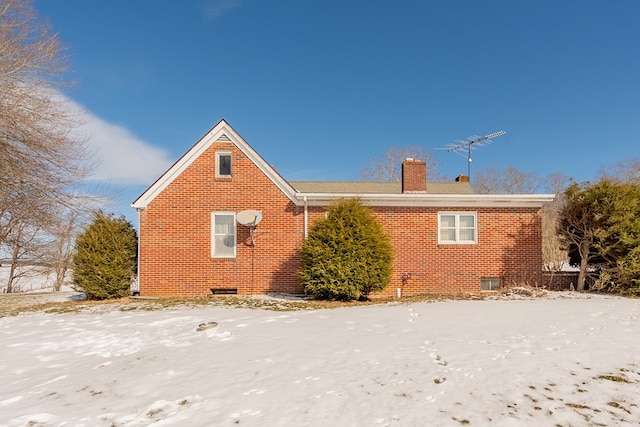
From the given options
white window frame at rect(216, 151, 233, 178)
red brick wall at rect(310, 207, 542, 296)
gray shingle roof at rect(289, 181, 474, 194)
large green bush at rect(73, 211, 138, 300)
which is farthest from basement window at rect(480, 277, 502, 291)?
large green bush at rect(73, 211, 138, 300)

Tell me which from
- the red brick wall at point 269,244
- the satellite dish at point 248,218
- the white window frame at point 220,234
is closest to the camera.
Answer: the satellite dish at point 248,218

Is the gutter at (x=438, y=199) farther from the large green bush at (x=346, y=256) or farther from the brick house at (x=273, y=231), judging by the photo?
the large green bush at (x=346, y=256)

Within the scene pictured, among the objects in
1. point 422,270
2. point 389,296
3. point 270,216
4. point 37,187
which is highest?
point 37,187

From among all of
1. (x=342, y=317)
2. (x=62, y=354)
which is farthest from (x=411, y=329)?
(x=62, y=354)

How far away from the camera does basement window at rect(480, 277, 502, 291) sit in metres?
12.3

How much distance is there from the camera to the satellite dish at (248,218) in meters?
11.7

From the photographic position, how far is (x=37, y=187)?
12.7m

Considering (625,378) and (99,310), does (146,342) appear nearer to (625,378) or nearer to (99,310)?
(99,310)

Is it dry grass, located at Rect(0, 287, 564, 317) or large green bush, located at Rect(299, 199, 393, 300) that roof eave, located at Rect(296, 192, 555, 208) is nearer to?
large green bush, located at Rect(299, 199, 393, 300)

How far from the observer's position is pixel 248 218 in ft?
38.3

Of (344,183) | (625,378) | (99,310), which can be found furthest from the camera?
(344,183)

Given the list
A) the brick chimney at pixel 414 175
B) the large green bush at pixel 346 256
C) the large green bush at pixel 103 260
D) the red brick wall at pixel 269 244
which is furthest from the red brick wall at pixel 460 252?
the large green bush at pixel 103 260

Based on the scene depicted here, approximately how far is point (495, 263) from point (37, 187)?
16.6m

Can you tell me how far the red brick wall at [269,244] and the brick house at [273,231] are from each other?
34 millimetres
